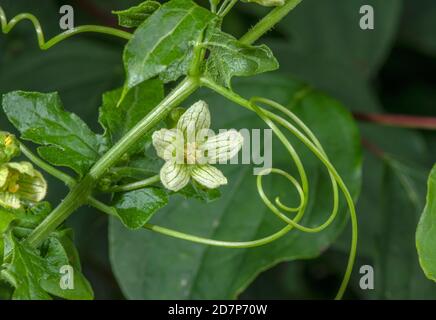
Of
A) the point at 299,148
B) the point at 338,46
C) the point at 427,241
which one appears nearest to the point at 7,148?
the point at 427,241

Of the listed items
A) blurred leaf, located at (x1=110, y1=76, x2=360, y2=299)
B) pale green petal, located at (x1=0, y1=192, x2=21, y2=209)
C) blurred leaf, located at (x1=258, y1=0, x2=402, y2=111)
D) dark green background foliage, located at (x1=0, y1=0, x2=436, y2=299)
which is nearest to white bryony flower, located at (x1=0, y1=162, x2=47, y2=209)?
pale green petal, located at (x1=0, y1=192, x2=21, y2=209)

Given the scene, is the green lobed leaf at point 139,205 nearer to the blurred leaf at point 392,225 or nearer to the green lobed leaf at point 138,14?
the green lobed leaf at point 138,14

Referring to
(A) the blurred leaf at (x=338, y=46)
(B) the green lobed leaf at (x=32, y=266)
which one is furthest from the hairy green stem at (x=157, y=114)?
(A) the blurred leaf at (x=338, y=46)

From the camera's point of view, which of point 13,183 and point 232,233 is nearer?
point 13,183

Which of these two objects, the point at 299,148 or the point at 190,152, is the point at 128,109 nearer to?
the point at 190,152

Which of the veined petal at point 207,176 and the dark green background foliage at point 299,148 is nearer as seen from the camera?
the veined petal at point 207,176

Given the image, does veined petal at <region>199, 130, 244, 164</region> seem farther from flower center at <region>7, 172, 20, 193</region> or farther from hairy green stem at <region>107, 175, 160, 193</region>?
flower center at <region>7, 172, 20, 193</region>
